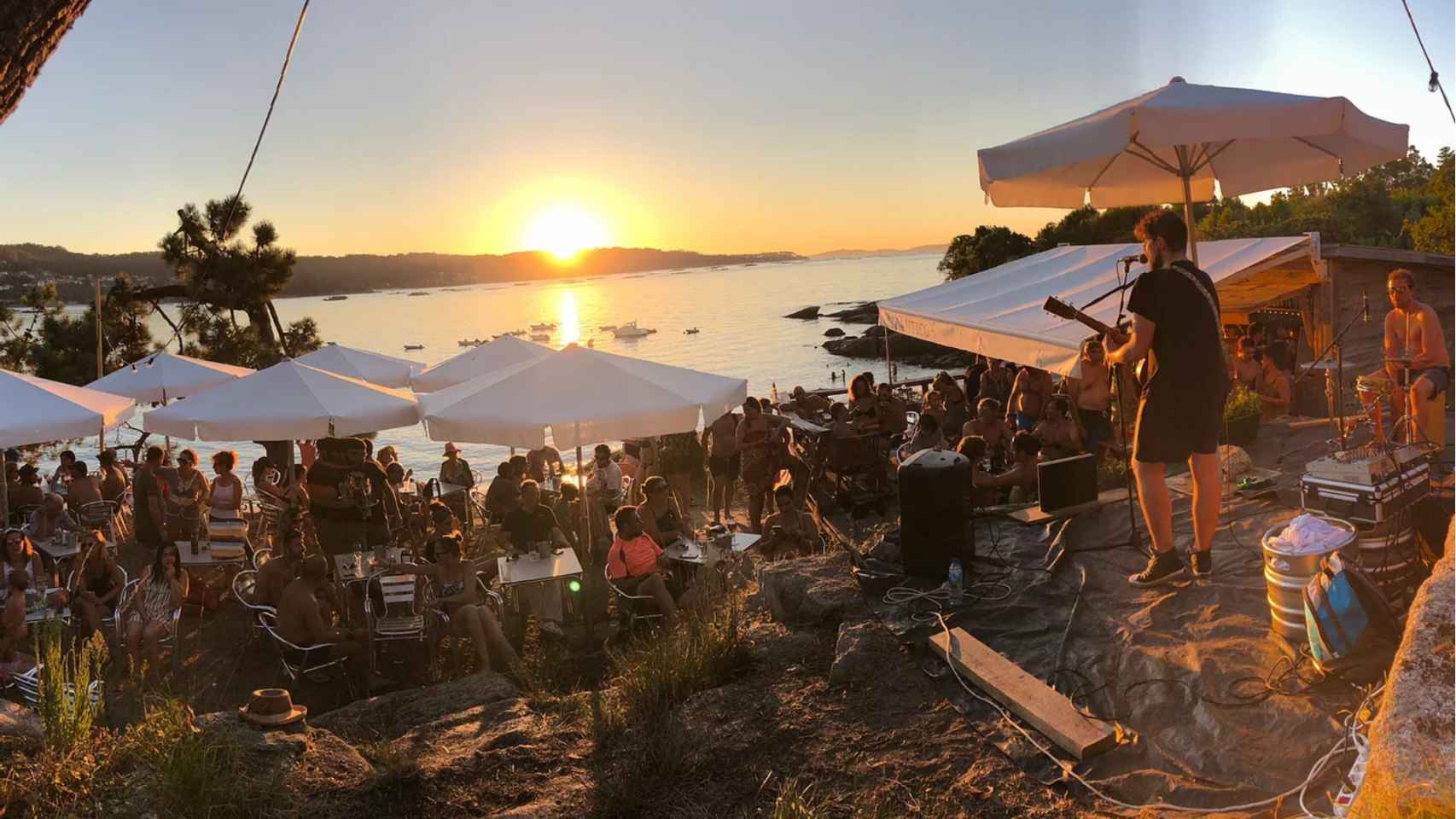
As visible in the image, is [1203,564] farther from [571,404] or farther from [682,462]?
[682,462]

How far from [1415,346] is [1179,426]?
12.1 ft

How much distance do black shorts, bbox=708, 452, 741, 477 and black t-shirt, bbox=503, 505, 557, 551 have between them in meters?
3.55

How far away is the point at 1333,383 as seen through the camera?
9.19 meters

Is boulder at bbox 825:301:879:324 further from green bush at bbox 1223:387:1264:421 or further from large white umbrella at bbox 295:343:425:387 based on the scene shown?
green bush at bbox 1223:387:1264:421

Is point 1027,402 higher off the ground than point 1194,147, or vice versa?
point 1194,147

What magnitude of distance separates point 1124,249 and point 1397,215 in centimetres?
4770

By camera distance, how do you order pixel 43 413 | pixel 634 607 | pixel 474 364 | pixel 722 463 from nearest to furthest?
pixel 634 607, pixel 43 413, pixel 722 463, pixel 474 364

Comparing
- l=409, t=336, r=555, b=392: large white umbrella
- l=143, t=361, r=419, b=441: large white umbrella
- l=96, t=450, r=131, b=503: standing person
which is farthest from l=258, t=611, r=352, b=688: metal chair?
l=409, t=336, r=555, b=392: large white umbrella

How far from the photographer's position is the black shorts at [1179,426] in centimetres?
455

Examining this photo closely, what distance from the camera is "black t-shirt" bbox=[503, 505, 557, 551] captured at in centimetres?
860

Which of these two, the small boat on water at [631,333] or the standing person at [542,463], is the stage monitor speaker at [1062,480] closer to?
the standing person at [542,463]

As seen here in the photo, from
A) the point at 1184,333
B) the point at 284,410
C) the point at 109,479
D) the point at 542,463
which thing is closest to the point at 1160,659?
the point at 1184,333

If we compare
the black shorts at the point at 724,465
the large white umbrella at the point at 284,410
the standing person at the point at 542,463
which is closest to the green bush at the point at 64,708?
the large white umbrella at the point at 284,410

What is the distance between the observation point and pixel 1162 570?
4.80 metres
